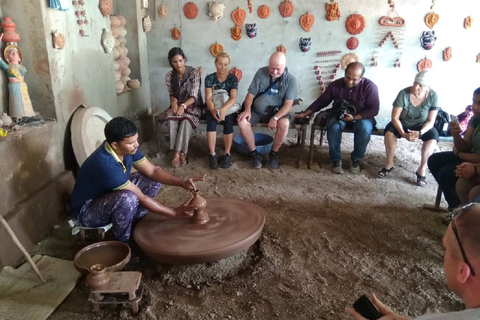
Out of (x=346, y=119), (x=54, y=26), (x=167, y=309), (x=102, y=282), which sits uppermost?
(x=54, y=26)

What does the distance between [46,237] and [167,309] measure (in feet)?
4.65

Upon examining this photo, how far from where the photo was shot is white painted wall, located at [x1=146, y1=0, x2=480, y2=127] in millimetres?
5113

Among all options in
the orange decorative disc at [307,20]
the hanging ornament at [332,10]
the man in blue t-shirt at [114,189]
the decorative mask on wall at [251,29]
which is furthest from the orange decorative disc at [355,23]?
the man in blue t-shirt at [114,189]

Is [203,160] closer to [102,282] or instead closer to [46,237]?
[46,237]

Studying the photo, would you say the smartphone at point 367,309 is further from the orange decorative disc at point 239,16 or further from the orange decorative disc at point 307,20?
the orange decorative disc at point 239,16

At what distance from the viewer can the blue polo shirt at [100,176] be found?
2521 millimetres

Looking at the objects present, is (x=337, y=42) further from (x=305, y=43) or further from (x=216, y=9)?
(x=216, y=9)

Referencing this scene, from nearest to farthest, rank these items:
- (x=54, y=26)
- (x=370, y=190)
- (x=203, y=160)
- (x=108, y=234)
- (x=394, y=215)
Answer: (x=108, y=234) → (x=54, y=26) → (x=394, y=215) → (x=370, y=190) → (x=203, y=160)

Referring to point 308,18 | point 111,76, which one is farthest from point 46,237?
point 308,18

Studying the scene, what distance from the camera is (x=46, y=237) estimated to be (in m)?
3.02

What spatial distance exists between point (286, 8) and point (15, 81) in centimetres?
366

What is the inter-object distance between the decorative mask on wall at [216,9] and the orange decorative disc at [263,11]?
53 cm

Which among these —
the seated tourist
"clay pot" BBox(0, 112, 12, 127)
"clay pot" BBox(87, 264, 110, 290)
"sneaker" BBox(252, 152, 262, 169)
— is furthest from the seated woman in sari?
"clay pot" BBox(87, 264, 110, 290)

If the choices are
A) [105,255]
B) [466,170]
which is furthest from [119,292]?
[466,170]
